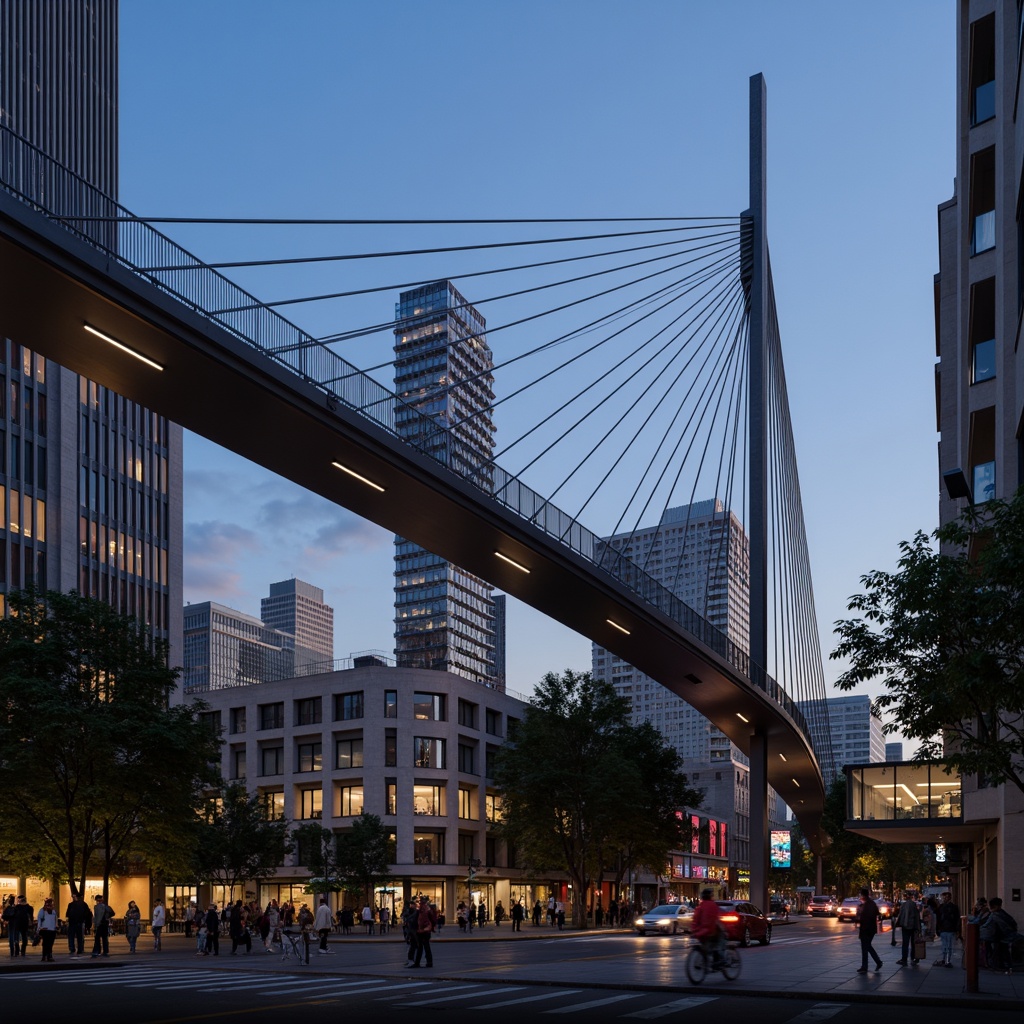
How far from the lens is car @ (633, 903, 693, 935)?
54750 mm

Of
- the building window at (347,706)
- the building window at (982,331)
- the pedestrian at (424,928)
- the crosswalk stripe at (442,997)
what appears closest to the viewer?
the crosswalk stripe at (442,997)

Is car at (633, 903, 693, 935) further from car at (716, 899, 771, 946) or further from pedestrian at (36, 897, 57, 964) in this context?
pedestrian at (36, 897, 57, 964)

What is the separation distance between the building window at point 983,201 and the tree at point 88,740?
27.0m

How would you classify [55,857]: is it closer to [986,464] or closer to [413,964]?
[413,964]

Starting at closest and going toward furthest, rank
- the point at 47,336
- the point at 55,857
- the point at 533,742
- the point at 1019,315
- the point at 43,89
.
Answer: the point at 47,336 < the point at 1019,315 < the point at 55,857 < the point at 533,742 < the point at 43,89

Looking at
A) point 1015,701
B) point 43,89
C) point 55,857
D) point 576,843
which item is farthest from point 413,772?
point 1015,701

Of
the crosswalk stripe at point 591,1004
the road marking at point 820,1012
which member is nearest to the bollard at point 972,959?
the road marking at point 820,1012

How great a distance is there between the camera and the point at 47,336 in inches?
925

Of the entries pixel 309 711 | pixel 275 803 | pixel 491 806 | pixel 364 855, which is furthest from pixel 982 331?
pixel 275 803

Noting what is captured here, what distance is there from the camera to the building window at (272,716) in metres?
90.0

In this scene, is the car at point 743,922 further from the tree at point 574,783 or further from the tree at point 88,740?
the tree at point 574,783

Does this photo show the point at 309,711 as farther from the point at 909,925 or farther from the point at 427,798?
the point at 909,925

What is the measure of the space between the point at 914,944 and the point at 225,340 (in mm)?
22532

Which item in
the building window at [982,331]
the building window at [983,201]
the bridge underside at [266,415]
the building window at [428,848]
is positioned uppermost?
the building window at [983,201]
